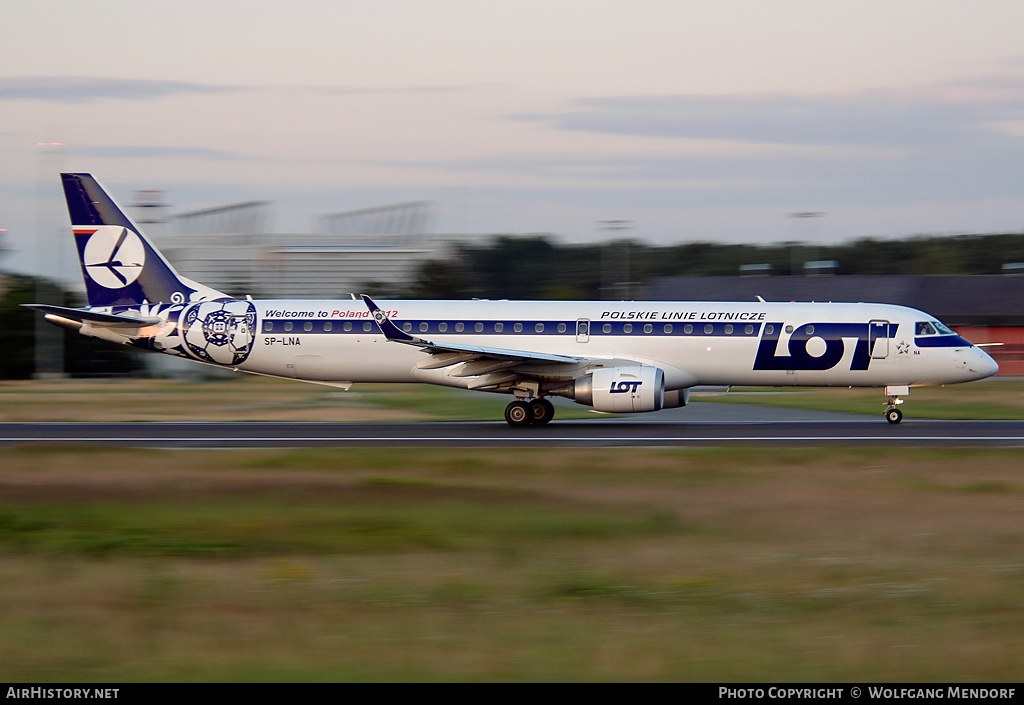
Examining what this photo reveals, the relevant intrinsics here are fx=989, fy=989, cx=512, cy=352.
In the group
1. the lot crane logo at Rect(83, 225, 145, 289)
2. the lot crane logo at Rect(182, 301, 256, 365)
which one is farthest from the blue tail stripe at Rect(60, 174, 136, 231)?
the lot crane logo at Rect(182, 301, 256, 365)

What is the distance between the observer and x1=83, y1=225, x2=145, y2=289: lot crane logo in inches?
1024

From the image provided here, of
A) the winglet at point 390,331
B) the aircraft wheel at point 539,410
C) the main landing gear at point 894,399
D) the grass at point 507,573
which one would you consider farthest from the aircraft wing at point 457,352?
the main landing gear at point 894,399

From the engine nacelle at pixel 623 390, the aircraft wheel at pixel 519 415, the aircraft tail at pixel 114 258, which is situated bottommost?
the aircraft wheel at pixel 519 415

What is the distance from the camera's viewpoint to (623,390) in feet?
73.0

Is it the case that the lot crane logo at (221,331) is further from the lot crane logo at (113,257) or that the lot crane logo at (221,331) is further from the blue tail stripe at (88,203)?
the blue tail stripe at (88,203)

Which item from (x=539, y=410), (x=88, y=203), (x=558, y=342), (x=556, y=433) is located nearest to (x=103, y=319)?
(x=88, y=203)

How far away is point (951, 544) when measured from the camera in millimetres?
10641

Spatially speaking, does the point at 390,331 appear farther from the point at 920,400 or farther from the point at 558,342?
the point at 920,400

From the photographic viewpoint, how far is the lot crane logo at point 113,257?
26.0 m

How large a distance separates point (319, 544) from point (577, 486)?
197 inches

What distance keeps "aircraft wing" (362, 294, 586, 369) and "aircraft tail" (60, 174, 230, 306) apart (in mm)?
5874

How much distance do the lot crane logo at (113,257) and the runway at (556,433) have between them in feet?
13.4

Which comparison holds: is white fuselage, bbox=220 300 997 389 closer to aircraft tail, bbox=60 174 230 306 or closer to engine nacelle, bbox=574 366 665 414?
engine nacelle, bbox=574 366 665 414

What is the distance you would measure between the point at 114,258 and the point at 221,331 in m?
3.92
